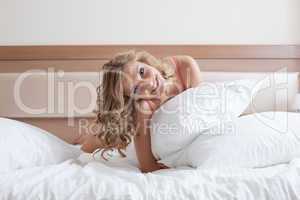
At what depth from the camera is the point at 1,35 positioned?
2.37 m

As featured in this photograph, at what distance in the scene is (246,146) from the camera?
1.28m

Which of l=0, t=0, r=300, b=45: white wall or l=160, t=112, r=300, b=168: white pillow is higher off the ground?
l=0, t=0, r=300, b=45: white wall

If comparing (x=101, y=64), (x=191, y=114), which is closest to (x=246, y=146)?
(x=191, y=114)

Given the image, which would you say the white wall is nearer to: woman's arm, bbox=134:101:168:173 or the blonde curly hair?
the blonde curly hair

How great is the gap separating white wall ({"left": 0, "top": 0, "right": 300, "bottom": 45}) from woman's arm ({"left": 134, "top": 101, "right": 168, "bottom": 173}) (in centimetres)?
93

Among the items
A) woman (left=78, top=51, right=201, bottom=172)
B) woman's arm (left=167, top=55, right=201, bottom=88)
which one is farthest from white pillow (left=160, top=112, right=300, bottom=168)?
woman's arm (left=167, top=55, right=201, bottom=88)

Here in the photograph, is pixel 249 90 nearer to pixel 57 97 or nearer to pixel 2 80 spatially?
pixel 57 97

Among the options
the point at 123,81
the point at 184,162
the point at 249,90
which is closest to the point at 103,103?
the point at 123,81

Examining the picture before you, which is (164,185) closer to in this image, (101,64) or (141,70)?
(141,70)

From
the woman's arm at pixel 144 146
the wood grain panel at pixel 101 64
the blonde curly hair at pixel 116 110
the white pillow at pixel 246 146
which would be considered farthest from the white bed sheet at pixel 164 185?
the wood grain panel at pixel 101 64

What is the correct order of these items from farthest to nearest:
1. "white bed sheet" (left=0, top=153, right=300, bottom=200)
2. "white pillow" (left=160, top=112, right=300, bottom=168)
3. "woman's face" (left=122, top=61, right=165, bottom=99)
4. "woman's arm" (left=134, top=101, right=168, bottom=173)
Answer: "woman's face" (left=122, top=61, right=165, bottom=99)
"woman's arm" (left=134, top=101, right=168, bottom=173)
"white pillow" (left=160, top=112, right=300, bottom=168)
"white bed sheet" (left=0, top=153, right=300, bottom=200)

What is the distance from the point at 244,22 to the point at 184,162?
1.28 m

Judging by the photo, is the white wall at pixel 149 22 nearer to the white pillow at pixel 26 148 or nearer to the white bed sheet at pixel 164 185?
the white pillow at pixel 26 148

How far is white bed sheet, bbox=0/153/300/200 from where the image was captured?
105cm
